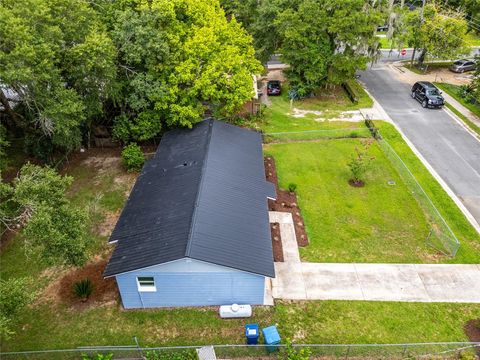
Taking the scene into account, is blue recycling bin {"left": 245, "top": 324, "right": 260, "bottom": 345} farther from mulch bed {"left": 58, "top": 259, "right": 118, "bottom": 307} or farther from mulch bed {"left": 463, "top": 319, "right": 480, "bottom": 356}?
mulch bed {"left": 463, "top": 319, "right": 480, "bottom": 356}

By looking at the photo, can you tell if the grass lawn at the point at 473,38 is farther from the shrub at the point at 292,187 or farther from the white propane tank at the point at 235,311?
the white propane tank at the point at 235,311

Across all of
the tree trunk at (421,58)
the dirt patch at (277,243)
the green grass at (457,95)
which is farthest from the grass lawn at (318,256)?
the tree trunk at (421,58)

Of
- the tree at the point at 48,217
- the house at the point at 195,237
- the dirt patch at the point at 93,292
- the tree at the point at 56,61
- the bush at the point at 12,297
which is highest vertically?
the tree at the point at 56,61

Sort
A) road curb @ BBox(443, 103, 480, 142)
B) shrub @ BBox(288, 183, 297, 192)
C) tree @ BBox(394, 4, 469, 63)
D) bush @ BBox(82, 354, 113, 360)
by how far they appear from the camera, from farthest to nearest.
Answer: tree @ BBox(394, 4, 469, 63) → road curb @ BBox(443, 103, 480, 142) → shrub @ BBox(288, 183, 297, 192) → bush @ BBox(82, 354, 113, 360)

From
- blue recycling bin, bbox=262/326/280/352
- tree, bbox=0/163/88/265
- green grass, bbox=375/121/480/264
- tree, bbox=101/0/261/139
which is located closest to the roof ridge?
tree, bbox=101/0/261/139

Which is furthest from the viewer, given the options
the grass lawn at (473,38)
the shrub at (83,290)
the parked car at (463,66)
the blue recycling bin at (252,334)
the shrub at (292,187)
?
the grass lawn at (473,38)

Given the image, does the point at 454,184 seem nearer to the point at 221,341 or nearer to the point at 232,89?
the point at 232,89
